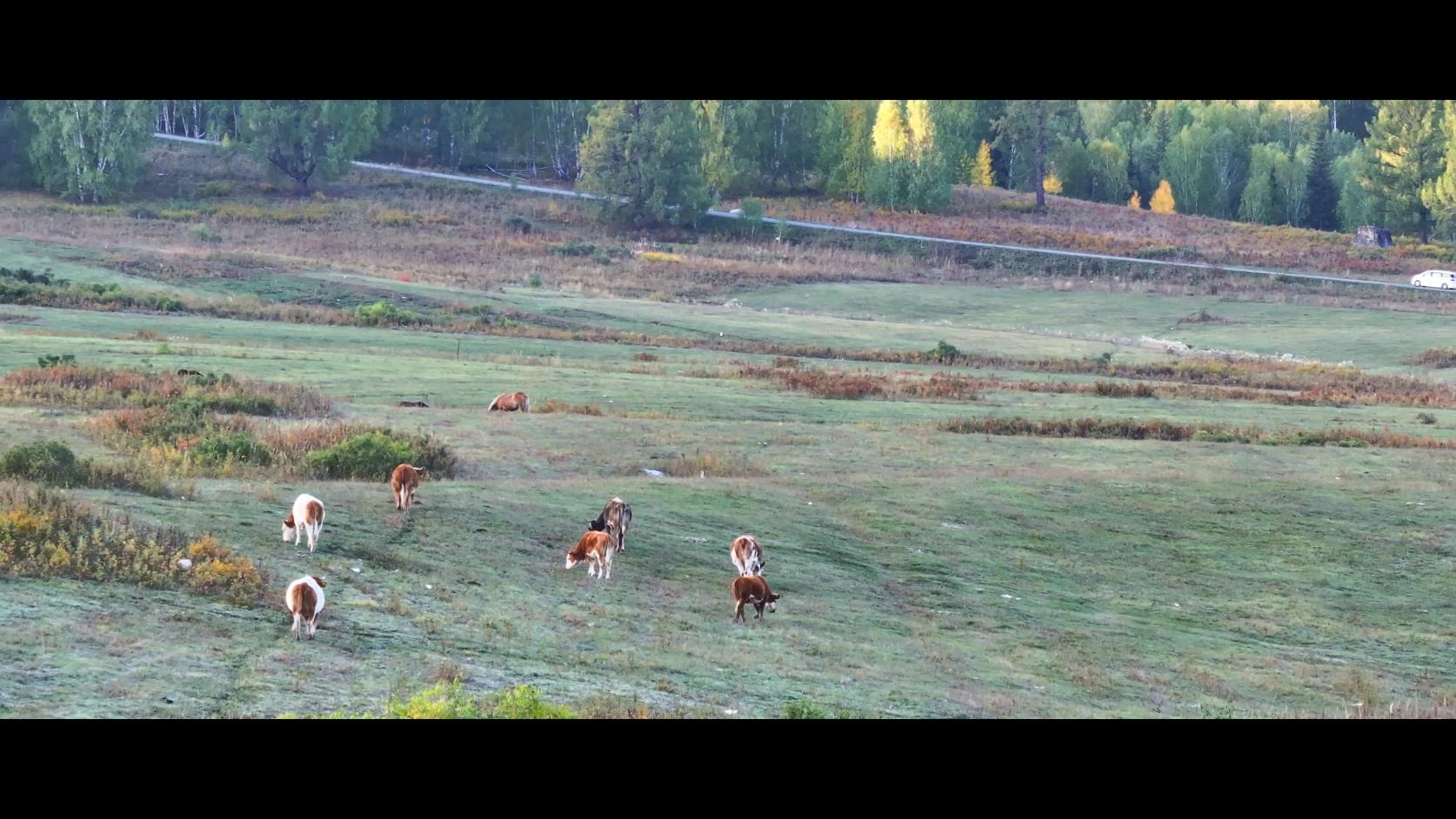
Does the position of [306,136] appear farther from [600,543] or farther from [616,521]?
[600,543]

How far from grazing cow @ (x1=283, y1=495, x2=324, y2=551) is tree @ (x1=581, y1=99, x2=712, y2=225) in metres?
92.1

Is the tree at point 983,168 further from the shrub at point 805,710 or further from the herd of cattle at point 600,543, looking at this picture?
the shrub at point 805,710

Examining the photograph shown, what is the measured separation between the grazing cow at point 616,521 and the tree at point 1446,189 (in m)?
116

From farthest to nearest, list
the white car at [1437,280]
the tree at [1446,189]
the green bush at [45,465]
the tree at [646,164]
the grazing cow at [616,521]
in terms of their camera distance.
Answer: the tree at [1446,189], the tree at [646,164], the white car at [1437,280], the green bush at [45,465], the grazing cow at [616,521]

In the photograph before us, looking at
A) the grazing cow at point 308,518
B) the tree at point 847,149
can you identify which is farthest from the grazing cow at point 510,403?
the tree at point 847,149

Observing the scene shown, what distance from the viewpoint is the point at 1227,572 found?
81.7 feet

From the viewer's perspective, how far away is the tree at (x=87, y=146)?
339ft

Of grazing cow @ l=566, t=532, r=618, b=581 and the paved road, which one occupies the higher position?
the paved road

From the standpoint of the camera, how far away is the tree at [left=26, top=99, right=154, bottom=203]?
339 feet

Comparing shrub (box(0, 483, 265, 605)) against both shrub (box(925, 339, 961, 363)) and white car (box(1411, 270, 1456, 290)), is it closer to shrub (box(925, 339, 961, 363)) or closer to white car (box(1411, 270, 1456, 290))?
shrub (box(925, 339, 961, 363))

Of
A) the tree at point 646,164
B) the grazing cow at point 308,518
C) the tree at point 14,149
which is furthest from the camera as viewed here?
the tree at point 646,164

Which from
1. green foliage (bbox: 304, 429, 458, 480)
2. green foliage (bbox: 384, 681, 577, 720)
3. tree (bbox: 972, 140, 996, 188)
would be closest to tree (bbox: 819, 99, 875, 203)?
tree (bbox: 972, 140, 996, 188)
